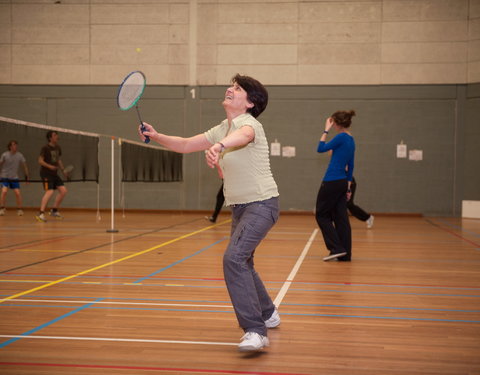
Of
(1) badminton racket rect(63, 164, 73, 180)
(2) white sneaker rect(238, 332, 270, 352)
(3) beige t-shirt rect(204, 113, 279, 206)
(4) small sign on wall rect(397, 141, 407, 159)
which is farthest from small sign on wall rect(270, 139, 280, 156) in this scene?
(2) white sneaker rect(238, 332, 270, 352)

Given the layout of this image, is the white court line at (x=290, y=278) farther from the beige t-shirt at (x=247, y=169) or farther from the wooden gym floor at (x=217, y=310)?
the beige t-shirt at (x=247, y=169)

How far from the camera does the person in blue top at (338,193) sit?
710 centimetres

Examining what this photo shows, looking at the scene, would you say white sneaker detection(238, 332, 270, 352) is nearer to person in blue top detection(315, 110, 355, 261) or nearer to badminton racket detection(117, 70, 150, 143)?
badminton racket detection(117, 70, 150, 143)

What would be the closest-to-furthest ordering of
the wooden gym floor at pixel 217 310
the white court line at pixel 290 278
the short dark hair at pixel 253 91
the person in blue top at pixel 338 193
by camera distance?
the wooden gym floor at pixel 217 310, the short dark hair at pixel 253 91, the white court line at pixel 290 278, the person in blue top at pixel 338 193

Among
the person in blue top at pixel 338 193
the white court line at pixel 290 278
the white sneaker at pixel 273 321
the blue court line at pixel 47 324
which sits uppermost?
the person in blue top at pixel 338 193

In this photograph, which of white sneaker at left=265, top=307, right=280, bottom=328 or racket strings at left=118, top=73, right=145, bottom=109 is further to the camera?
racket strings at left=118, top=73, right=145, bottom=109

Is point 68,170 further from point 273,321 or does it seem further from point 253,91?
point 253,91

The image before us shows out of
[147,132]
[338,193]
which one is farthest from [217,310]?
[338,193]

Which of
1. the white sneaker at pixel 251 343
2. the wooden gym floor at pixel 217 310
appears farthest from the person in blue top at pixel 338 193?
the white sneaker at pixel 251 343

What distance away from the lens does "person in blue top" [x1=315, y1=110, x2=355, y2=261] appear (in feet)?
23.3

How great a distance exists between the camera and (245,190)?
3500mm

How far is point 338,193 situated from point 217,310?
3.03m

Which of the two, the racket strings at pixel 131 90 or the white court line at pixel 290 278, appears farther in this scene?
the racket strings at pixel 131 90

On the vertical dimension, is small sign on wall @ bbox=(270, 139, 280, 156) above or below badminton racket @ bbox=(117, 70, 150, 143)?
below
